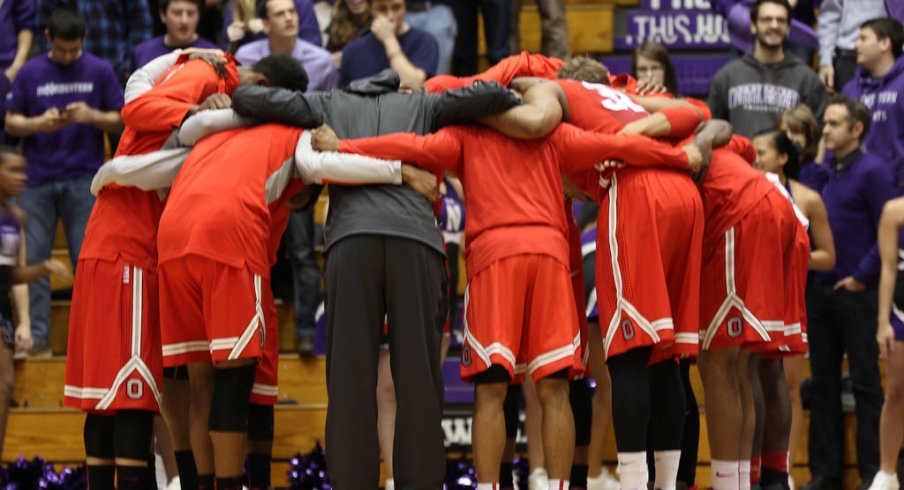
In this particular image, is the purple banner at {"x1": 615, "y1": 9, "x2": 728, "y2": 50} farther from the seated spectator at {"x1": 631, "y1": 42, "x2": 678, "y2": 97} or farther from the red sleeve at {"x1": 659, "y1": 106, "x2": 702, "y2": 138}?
the red sleeve at {"x1": 659, "y1": 106, "x2": 702, "y2": 138}

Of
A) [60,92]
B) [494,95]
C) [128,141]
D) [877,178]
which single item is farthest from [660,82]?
[60,92]

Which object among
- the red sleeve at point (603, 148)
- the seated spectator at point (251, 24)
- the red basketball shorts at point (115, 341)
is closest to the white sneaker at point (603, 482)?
the red sleeve at point (603, 148)

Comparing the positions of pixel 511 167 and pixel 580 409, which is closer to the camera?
pixel 511 167

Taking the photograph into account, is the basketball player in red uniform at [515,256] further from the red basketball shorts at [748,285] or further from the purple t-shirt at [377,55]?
the purple t-shirt at [377,55]

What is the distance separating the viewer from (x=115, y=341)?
6.46 metres

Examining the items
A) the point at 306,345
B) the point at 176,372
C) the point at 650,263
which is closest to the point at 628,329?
the point at 650,263

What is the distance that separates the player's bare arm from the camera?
773cm

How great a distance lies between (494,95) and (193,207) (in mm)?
1391

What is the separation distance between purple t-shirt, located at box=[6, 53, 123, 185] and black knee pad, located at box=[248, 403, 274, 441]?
122 inches

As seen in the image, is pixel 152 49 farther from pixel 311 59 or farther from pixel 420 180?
pixel 420 180

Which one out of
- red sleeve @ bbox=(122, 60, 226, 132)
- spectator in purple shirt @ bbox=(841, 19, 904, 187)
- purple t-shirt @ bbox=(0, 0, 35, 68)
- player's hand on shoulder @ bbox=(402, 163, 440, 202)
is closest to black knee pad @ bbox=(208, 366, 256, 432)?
player's hand on shoulder @ bbox=(402, 163, 440, 202)

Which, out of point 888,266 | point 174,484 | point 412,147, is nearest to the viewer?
point 412,147

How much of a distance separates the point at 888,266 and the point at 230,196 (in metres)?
3.67

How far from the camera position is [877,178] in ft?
28.2
